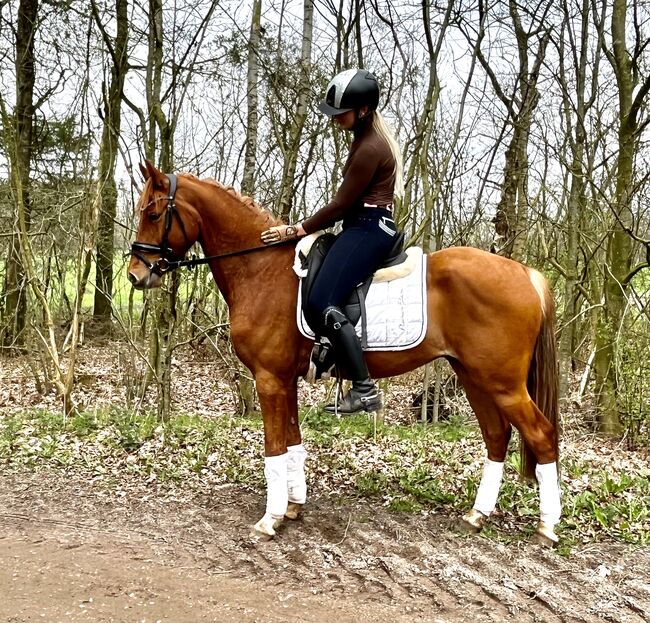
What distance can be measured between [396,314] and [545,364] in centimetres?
120

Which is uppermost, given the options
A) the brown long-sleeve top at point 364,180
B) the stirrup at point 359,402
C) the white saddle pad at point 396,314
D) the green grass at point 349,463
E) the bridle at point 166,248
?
the brown long-sleeve top at point 364,180

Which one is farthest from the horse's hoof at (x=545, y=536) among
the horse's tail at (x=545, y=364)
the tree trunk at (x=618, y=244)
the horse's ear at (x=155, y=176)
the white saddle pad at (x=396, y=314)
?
the horse's ear at (x=155, y=176)

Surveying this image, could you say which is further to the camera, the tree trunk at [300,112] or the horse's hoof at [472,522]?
the tree trunk at [300,112]

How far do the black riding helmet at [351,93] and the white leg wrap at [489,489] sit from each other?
2.82 meters

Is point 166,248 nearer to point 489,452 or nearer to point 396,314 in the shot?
point 396,314

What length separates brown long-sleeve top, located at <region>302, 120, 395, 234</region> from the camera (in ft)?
13.2

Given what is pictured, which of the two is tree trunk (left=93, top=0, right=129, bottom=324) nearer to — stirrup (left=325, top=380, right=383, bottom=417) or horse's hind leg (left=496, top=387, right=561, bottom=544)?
stirrup (left=325, top=380, right=383, bottom=417)

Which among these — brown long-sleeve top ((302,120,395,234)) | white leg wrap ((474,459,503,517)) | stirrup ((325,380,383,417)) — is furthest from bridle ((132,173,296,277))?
white leg wrap ((474,459,503,517))

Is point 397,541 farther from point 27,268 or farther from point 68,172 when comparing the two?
point 68,172

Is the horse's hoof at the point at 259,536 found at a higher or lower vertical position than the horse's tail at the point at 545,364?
lower

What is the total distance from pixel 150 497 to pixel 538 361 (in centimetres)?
341

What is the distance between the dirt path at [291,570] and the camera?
130 inches

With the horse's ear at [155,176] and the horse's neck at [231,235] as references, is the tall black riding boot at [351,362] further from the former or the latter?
the horse's ear at [155,176]

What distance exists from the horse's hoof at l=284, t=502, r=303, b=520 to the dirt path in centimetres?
7
